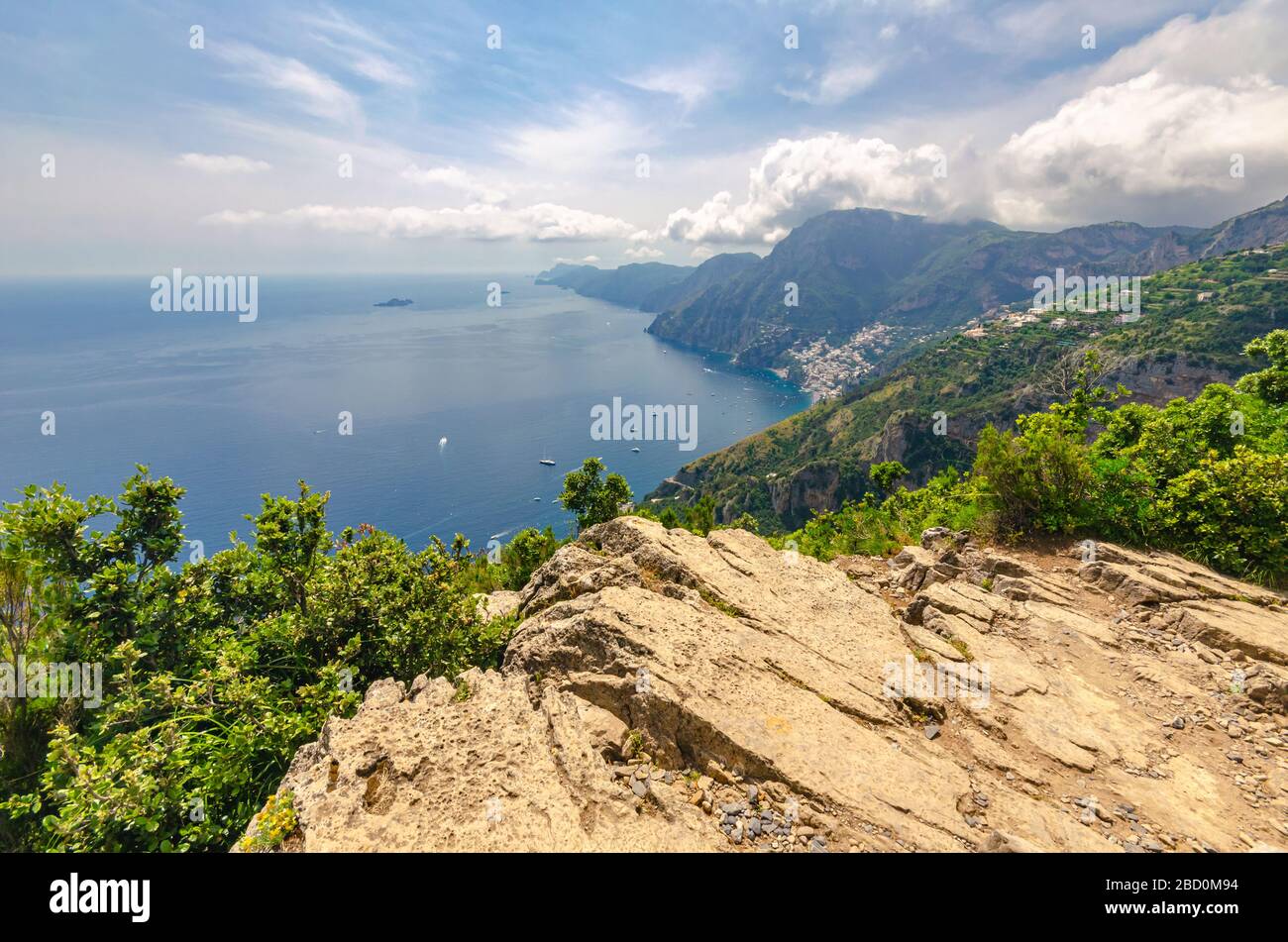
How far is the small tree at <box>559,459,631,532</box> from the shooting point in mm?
31156

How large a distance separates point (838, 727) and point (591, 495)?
22.3 metres

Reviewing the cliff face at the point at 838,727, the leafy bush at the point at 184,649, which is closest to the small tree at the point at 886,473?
the cliff face at the point at 838,727

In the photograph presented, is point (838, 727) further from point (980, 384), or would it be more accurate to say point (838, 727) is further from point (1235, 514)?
point (980, 384)

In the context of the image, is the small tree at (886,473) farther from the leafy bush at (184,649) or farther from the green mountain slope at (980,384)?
the green mountain slope at (980,384)

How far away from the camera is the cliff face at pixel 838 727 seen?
28.5ft

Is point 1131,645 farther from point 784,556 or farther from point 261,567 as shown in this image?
point 261,567

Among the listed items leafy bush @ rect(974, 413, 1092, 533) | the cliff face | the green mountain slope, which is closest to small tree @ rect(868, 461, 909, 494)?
leafy bush @ rect(974, 413, 1092, 533)

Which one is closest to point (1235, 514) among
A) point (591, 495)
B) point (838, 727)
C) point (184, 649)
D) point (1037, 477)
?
point (1037, 477)

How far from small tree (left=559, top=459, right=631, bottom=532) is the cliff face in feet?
50.2

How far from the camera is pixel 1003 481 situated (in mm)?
18562

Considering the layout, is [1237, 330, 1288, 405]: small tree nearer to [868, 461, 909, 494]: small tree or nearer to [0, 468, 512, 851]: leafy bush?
[868, 461, 909, 494]: small tree

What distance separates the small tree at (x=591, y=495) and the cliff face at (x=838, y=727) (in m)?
15.3

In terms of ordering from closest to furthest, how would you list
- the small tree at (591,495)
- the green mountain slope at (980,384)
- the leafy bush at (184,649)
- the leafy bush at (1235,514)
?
the leafy bush at (184,649)
the leafy bush at (1235,514)
the small tree at (591,495)
the green mountain slope at (980,384)
